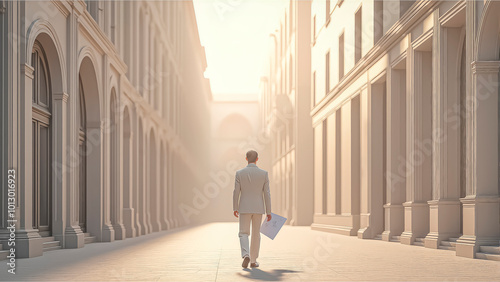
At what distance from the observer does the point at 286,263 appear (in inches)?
382

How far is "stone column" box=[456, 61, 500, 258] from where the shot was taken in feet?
36.0

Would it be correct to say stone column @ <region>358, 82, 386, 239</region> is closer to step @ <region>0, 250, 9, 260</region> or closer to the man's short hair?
the man's short hair

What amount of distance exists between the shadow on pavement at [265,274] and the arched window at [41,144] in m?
6.06

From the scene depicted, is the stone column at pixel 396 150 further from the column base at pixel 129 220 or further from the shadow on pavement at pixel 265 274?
the shadow on pavement at pixel 265 274

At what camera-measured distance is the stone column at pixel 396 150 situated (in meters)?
17.2

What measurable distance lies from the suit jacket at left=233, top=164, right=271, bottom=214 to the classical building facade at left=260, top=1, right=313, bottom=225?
26423mm

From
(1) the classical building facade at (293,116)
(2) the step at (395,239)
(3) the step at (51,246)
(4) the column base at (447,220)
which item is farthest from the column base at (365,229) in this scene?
(1) the classical building facade at (293,116)

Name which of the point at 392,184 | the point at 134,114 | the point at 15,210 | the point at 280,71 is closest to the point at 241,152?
the point at 280,71

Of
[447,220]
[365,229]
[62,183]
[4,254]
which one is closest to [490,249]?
[447,220]

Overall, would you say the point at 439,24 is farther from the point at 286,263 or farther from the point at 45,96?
the point at 45,96

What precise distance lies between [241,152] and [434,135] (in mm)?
62140

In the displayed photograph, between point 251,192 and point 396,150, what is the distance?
31.0ft

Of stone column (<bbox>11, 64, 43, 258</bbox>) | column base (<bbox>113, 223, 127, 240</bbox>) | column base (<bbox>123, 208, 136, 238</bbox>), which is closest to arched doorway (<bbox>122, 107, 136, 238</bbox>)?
column base (<bbox>123, 208, 136, 238</bbox>)

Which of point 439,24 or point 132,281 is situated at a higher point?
point 439,24
